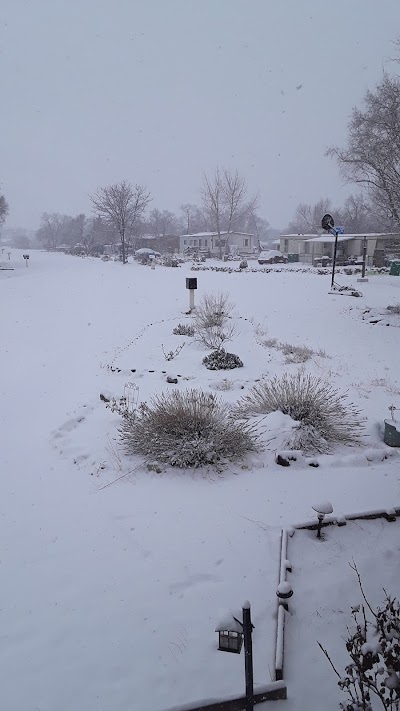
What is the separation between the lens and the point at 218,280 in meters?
25.7

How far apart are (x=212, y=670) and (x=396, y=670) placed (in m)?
1.31

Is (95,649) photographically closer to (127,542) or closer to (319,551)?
(127,542)

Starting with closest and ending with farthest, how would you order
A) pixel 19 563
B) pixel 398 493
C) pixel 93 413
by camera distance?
pixel 19 563, pixel 398 493, pixel 93 413

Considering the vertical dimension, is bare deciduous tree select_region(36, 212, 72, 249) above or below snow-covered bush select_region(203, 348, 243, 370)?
above

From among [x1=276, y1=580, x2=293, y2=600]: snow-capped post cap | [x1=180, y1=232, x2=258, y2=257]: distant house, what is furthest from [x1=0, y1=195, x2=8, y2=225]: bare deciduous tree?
[x1=276, y1=580, x2=293, y2=600]: snow-capped post cap

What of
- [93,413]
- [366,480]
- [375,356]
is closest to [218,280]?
[375,356]

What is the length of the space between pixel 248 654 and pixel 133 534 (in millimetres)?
2085

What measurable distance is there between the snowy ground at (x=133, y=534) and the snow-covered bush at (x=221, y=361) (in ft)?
1.10

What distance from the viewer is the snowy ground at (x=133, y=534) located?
2.79m

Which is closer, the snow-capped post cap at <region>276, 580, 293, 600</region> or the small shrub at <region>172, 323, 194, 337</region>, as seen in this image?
the snow-capped post cap at <region>276, 580, 293, 600</region>

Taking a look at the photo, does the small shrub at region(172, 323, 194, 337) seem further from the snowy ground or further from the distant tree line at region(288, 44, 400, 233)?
the distant tree line at region(288, 44, 400, 233)

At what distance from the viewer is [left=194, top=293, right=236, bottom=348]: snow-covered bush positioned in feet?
36.9

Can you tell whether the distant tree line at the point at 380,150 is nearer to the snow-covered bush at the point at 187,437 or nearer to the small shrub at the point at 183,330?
the small shrub at the point at 183,330

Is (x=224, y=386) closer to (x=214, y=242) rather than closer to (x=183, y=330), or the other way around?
(x=183, y=330)
